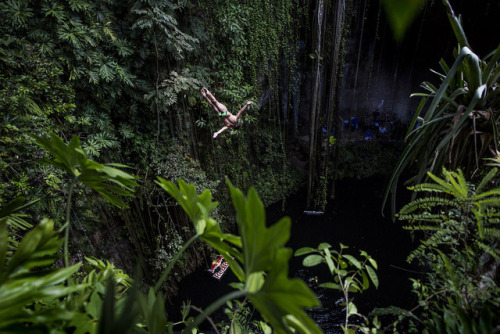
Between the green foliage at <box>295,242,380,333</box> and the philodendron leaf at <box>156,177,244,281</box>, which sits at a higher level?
the philodendron leaf at <box>156,177,244,281</box>

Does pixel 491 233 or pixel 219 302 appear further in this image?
pixel 491 233

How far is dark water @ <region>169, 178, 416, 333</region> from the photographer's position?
3.37 metres

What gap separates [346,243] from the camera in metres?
4.36

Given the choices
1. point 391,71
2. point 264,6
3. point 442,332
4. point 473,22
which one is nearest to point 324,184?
point 264,6

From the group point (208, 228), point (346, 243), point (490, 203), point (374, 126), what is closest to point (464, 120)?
point (490, 203)

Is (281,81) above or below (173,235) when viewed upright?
above

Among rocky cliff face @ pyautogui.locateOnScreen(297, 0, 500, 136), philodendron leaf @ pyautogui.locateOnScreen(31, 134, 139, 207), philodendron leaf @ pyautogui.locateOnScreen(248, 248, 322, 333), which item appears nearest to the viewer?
philodendron leaf @ pyautogui.locateOnScreen(248, 248, 322, 333)

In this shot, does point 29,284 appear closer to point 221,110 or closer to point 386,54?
point 221,110

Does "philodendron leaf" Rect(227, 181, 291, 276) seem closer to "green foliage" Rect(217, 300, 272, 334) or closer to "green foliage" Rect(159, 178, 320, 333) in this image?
"green foliage" Rect(159, 178, 320, 333)

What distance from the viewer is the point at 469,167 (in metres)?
1.46

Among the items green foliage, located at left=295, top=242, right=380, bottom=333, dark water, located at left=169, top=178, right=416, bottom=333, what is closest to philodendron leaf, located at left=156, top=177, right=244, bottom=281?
green foliage, located at left=295, top=242, right=380, bottom=333

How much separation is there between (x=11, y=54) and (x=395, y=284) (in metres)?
4.99

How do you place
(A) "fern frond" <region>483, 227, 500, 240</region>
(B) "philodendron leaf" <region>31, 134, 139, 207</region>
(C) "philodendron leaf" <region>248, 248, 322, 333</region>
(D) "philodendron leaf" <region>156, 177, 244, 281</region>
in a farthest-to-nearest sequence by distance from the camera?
1. (A) "fern frond" <region>483, 227, 500, 240</region>
2. (B) "philodendron leaf" <region>31, 134, 139, 207</region>
3. (D) "philodendron leaf" <region>156, 177, 244, 281</region>
4. (C) "philodendron leaf" <region>248, 248, 322, 333</region>

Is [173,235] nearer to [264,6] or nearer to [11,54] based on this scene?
[11,54]
